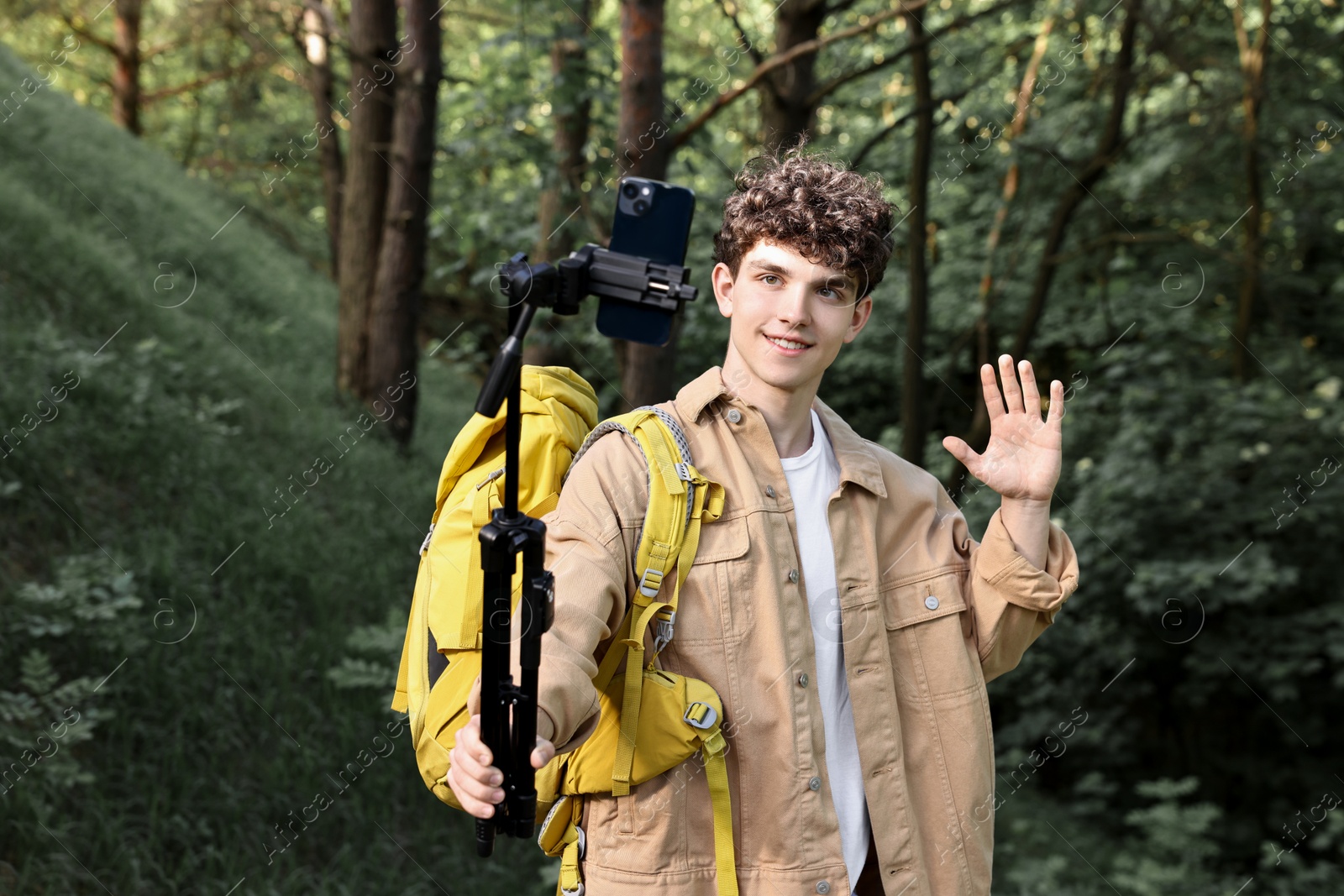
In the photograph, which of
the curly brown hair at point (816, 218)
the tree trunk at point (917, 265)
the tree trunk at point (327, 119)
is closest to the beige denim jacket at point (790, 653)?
the curly brown hair at point (816, 218)

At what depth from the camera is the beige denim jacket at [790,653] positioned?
169 centimetres

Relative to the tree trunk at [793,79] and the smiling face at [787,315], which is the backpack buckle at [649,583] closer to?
the smiling face at [787,315]

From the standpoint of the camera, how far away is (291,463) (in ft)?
19.4

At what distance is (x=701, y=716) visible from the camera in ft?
5.45

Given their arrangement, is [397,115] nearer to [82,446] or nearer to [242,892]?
[82,446]

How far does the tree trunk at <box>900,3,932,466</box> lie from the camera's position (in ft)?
21.4

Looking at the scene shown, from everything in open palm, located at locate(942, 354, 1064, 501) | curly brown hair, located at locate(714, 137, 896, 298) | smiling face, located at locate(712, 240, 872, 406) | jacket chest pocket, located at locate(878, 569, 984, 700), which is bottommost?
jacket chest pocket, located at locate(878, 569, 984, 700)

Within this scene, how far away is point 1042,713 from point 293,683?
5.91 m

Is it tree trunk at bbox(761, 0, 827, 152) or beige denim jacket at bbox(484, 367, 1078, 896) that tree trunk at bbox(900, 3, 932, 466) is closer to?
tree trunk at bbox(761, 0, 827, 152)

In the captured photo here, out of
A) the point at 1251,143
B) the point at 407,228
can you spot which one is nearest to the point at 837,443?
the point at 407,228

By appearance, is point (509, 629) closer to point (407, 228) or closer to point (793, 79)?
point (793, 79)

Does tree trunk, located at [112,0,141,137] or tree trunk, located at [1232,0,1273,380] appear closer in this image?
tree trunk, located at [1232,0,1273,380]

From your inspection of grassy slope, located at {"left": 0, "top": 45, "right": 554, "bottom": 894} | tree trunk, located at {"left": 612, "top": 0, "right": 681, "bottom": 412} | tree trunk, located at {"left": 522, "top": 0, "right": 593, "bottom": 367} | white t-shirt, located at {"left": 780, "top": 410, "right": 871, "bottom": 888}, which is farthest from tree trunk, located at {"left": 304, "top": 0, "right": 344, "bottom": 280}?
white t-shirt, located at {"left": 780, "top": 410, "right": 871, "bottom": 888}

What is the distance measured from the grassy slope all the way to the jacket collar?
2.50 meters
